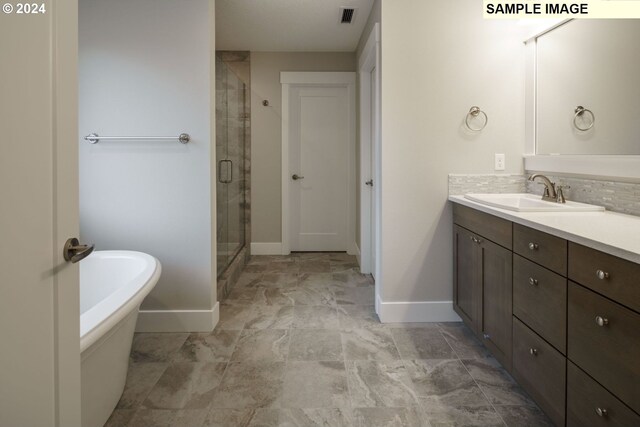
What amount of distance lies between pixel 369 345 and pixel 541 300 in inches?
44.4

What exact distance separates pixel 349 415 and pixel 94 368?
103 cm

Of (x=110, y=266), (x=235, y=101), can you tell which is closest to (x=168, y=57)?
(x=110, y=266)

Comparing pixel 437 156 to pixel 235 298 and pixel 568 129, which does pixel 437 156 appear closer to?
pixel 568 129

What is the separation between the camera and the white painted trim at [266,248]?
5.14 metres

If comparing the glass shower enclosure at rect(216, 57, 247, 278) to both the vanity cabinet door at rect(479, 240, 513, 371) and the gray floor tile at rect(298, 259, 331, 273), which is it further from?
the vanity cabinet door at rect(479, 240, 513, 371)

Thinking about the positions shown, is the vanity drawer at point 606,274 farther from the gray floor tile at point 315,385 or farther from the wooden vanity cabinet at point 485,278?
the gray floor tile at point 315,385

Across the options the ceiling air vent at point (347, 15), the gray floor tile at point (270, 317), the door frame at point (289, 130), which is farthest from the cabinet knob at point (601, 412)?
the door frame at point (289, 130)

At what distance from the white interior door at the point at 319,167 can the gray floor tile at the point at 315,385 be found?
9.94 ft

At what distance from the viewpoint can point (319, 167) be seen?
5.21 metres

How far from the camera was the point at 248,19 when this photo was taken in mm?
3889

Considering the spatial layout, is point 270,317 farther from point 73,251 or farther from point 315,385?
point 73,251

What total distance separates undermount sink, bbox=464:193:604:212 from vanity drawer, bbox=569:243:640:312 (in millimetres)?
562

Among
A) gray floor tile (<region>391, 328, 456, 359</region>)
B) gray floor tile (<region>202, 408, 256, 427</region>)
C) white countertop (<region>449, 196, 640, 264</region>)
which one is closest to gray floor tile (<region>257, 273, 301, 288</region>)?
gray floor tile (<region>391, 328, 456, 359</region>)

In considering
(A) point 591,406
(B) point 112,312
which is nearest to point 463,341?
(A) point 591,406
